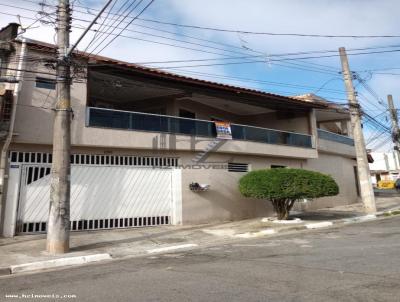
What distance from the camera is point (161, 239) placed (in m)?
12.0

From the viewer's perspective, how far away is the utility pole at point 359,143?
1825 cm

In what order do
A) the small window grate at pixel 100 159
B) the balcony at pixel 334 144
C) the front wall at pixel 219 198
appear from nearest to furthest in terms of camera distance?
1. the small window grate at pixel 100 159
2. the front wall at pixel 219 198
3. the balcony at pixel 334 144

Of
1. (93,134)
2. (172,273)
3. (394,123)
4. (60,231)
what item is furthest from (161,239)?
(394,123)

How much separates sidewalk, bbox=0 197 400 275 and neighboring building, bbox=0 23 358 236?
837 mm

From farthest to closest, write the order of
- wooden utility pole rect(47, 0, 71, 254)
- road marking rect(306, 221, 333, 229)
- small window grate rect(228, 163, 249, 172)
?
small window grate rect(228, 163, 249, 172), road marking rect(306, 221, 333, 229), wooden utility pole rect(47, 0, 71, 254)

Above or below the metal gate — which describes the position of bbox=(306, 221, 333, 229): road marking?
below

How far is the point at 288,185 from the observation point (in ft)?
47.4

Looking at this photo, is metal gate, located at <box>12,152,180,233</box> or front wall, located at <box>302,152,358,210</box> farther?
front wall, located at <box>302,152,358,210</box>

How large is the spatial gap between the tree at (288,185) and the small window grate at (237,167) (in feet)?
6.54

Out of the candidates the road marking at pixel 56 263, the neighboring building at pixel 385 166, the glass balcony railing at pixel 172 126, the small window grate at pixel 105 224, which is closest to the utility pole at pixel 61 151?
the road marking at pixel 56 263

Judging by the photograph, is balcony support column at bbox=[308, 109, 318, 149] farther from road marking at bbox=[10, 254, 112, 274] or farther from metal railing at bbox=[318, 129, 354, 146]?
road marking at bbox=[10, 254, 112, 274]

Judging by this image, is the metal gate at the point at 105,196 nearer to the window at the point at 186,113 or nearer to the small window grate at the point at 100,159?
the small window grate at the point at 100,159

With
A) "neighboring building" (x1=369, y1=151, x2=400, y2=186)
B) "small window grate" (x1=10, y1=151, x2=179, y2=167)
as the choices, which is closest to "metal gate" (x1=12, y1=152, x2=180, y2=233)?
"small window grate" (x1=10, y1=151, x2=179, y2=167)

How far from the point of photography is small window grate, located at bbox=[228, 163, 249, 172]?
56.2 ft
